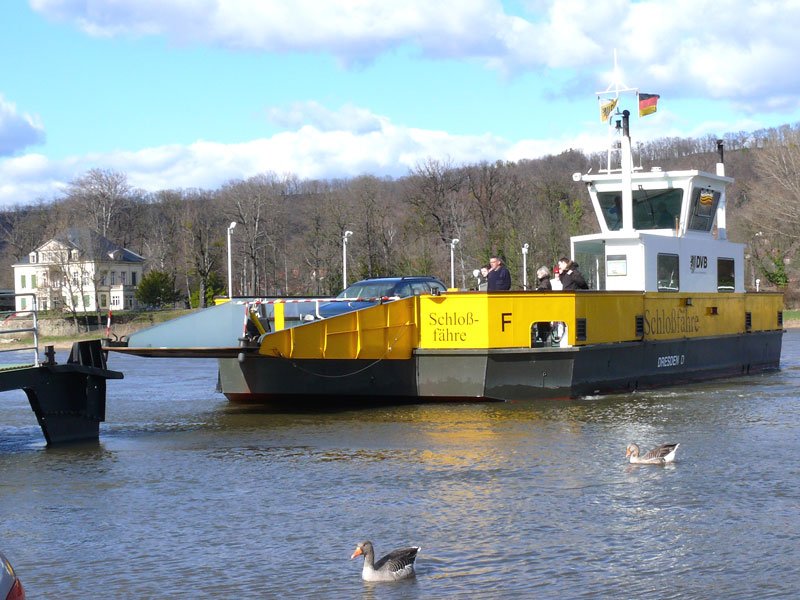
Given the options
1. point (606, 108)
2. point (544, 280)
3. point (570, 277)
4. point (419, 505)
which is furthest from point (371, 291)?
point (419, 505)

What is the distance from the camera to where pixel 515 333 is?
17172 millimetres

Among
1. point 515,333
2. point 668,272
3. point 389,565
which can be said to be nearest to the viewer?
point 389,565

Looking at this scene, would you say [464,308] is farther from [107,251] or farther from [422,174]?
[107,251]

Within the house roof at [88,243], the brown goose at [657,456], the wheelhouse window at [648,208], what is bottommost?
the brown goose at [657,456]

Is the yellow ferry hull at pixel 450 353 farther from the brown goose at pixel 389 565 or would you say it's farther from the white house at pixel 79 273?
the white house at pixel 79 273

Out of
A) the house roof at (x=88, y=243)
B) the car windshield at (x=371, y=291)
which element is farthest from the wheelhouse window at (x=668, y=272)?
the house roof at (x=88, y=243)

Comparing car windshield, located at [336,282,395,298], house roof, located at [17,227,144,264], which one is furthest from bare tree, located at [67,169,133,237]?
car windshield, located at [336,282,395,298]

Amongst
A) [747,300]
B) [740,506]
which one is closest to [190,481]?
[740,506]

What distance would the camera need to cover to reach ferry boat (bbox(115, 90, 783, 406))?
1670cm

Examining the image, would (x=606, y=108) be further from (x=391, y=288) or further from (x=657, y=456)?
(x=657, y=456)

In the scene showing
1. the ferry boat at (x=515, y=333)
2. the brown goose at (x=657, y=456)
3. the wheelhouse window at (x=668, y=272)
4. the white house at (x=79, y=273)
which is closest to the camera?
the brown goose at (x=657, y=456)

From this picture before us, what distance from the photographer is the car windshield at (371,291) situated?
20.4 meters

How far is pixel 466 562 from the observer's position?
8055 millimetres

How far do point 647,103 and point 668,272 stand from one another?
3.52 m
